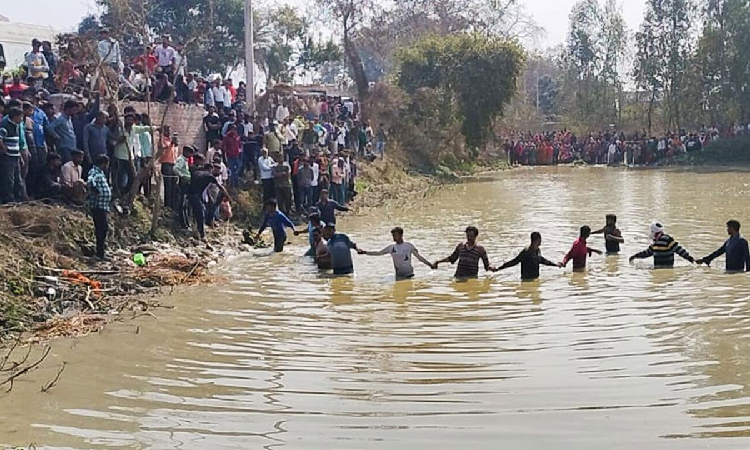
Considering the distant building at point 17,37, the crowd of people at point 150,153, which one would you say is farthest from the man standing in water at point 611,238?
the distant building at point 17,37

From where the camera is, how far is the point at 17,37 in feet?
96.9

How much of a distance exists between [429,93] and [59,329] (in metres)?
30.9

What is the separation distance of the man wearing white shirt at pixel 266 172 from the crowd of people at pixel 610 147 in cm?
2966

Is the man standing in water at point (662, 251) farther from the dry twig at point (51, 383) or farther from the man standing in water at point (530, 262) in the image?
the dry twig at point (51, 383)

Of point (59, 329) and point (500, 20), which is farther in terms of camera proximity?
point (500, 20)

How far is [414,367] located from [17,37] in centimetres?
2505

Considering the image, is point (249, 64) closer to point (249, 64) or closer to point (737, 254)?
point (249, 64)

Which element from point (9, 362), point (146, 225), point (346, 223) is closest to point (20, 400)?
point (9, 362)

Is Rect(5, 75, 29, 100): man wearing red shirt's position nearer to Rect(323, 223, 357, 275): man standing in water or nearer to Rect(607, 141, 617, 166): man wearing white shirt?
Rect(323, 223, 357, 275): man standing in water

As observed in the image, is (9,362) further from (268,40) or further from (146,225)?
(268,40)

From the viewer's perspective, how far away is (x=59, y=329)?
1031cm

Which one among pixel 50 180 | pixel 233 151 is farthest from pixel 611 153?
pixel 50 180

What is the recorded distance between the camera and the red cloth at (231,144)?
20.8 metres

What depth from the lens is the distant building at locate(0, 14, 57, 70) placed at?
28.7 meters
